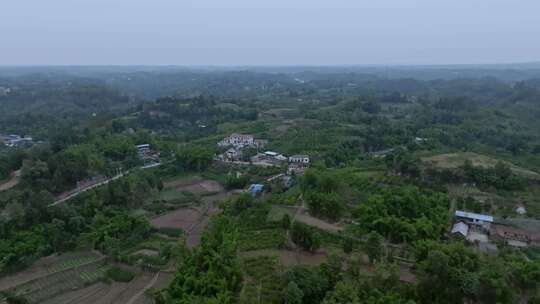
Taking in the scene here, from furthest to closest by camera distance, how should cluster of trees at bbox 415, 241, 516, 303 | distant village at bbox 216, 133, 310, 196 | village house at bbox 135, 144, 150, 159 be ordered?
village house at bbox 135, 144, 150, 159
distant village at bbox 216, 133, 310, 196
cluster of trees at bbox 415, 241, 516, 303

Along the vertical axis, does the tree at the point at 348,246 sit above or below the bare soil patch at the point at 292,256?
above

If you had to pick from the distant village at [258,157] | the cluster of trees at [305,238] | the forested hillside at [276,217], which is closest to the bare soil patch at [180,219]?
the forested hillside at [276,217]

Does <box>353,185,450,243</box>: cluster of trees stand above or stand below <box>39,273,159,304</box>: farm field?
above

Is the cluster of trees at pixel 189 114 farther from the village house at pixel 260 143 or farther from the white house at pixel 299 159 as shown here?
the white house at pixel 299 159

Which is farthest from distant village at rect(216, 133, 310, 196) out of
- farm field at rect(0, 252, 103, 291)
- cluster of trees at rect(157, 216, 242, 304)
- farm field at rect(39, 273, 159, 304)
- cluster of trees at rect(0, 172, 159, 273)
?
farm field at rect(0, 252, 103, 291)

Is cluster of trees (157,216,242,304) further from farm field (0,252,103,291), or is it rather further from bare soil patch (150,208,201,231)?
farm field (0,252,103,291)

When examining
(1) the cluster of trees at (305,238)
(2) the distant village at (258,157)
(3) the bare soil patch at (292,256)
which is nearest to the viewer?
A: (3) the bare soil patch at (292,256)

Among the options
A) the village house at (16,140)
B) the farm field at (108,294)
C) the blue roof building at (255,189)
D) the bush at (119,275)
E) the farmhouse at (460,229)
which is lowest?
the farm field at (108,294)
